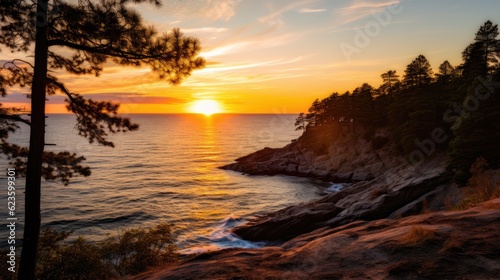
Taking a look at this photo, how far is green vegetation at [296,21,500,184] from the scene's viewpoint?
87.3 ft

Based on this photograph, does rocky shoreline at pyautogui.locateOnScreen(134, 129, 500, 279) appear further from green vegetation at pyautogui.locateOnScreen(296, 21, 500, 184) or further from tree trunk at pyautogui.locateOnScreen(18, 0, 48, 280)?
green vegetation at pyautogui.locateOnScreen(296, 21, 500, 184)

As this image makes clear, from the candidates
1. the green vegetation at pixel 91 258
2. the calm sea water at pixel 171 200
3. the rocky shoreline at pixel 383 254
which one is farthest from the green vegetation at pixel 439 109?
the green vegetation at pixel 91 258

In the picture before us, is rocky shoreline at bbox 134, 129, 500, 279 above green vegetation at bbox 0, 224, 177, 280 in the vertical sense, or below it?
above

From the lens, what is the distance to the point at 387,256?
775 centimetres

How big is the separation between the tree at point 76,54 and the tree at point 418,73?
47.8 m

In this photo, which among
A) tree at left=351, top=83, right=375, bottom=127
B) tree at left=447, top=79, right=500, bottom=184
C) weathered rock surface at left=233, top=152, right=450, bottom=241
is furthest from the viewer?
tree at left=351, top=83, right=375, bottom=127

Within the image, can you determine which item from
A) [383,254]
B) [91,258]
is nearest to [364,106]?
[383,254]

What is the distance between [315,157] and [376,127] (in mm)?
13700

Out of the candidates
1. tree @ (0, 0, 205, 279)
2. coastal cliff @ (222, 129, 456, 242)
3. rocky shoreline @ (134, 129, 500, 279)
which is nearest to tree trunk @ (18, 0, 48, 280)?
tree @ (0, 0, 205, 279)

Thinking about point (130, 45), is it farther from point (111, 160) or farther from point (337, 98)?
point (111, 160)

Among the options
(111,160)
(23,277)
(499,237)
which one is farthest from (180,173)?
(499,237)

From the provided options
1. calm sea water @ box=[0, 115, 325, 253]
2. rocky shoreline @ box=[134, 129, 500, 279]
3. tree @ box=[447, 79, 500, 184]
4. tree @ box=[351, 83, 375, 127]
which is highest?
tree @ box=[351, 83, 375, 127]

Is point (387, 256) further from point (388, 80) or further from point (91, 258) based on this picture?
point (388, 80)

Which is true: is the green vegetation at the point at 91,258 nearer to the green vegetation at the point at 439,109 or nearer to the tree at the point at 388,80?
the green vegetation at the point at 439,109
